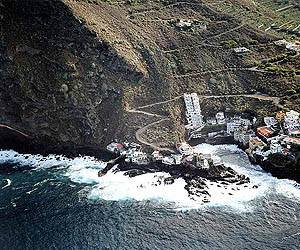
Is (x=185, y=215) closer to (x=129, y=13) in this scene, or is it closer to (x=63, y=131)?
(x=63, y=131)

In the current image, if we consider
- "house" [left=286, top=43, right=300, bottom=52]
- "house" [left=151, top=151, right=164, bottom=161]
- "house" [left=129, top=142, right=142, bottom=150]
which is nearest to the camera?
"house" [left=151, top=151, right=164, bottom=161]

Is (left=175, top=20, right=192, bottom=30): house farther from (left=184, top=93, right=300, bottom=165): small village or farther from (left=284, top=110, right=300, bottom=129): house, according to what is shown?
(left=284, top=110, right=300, bottom=129): house

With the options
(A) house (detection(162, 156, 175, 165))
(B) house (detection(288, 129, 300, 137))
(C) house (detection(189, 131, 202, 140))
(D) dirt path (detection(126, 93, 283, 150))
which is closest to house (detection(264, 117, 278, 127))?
(D) dirt path (detection(126, 93, 283, 150))

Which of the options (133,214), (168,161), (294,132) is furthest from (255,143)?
(133,214)

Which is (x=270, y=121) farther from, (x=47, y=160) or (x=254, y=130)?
(x=47, y=160)

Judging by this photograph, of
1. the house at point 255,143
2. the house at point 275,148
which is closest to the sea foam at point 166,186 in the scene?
the house at point 255,143

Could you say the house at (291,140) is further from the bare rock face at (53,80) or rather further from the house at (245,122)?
the bare rock face at (53,80)

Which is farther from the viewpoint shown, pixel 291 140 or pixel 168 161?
pixel 168 161
